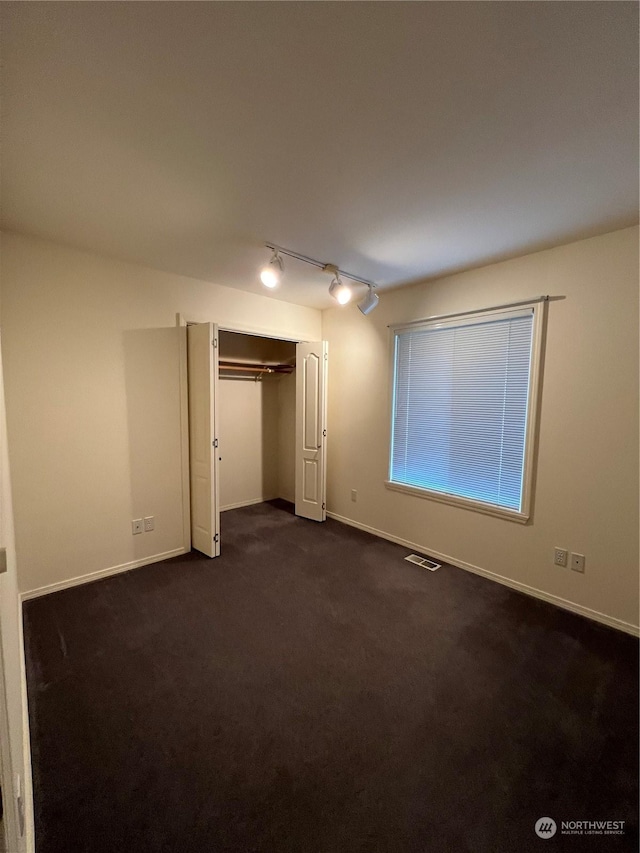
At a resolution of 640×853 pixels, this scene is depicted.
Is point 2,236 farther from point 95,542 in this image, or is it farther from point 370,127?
point 370,127

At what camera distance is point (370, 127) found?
4.67ft

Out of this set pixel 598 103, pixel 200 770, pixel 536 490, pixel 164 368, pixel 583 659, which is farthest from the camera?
pixel 164 368

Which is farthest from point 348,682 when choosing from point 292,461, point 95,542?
point 292,461

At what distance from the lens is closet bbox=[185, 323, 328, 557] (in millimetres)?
3174

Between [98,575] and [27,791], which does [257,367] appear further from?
[27,791]

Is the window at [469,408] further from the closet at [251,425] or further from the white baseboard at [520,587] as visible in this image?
Result: the closet at [251,425]

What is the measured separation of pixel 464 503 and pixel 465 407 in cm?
84

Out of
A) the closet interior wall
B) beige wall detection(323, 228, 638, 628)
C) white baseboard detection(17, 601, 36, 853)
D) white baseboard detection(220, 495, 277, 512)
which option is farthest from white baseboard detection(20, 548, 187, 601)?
beige wall detection(323, 228, 638, 628)

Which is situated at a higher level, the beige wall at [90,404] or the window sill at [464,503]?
the beige wall at [90,404]

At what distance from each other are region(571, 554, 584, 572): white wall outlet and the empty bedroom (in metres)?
0.09

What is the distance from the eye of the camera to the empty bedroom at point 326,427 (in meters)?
1.18

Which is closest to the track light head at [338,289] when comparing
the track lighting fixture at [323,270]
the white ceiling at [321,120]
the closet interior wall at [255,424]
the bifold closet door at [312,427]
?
the track lighting fixture at [323,270]

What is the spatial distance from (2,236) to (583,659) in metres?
4.53

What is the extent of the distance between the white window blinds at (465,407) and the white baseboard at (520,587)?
592mm
